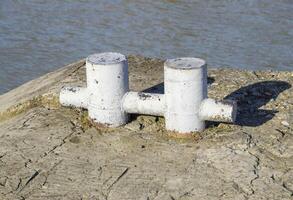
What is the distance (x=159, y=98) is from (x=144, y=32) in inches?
287

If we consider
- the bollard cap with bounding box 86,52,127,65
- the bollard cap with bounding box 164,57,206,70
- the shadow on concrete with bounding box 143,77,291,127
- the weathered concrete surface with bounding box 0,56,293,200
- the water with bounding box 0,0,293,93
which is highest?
the bollard cap with bounding box 164,57,206,70

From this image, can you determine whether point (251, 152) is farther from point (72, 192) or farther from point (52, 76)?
point (52, 76)

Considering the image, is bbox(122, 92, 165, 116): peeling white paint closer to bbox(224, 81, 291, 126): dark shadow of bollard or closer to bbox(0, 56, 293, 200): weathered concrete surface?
bbox(0, 56, 293, 200): weathered concrete surface

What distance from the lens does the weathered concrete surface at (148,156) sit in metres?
5.01

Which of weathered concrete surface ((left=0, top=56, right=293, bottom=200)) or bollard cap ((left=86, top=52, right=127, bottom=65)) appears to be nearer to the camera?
weathered concrete surface ((left=0, top=56, right=293, bottom=200))

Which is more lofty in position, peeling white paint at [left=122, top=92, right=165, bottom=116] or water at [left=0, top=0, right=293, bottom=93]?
peeling white paint at [left=122, top=92, right=165, bottom=116]

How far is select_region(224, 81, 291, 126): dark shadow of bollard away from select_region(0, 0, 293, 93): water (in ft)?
13.5

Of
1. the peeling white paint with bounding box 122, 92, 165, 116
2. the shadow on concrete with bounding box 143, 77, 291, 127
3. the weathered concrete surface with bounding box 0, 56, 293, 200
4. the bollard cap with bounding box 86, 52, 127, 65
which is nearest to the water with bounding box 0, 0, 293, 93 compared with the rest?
the shadow on concrete with bounding box 143, 77, 291, 127

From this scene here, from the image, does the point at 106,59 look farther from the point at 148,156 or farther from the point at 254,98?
the point at 254,98

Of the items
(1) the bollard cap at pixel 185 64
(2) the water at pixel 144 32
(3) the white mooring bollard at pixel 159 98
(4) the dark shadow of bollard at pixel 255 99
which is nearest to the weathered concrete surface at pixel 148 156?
(4) the dark shadow of bollard at pixel 255 99

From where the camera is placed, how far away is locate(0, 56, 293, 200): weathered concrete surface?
5.01 m

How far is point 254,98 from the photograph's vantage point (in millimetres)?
6512

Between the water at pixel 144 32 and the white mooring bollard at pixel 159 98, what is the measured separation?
500cm

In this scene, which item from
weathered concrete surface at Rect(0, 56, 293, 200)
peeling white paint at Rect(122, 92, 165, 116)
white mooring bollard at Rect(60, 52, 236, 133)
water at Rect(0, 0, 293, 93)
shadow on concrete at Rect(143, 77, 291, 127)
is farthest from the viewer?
water at Rect(0, 0, 293, 93)
